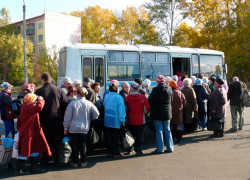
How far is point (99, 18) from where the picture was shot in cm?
6231

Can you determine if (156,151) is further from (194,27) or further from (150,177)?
(194,27)

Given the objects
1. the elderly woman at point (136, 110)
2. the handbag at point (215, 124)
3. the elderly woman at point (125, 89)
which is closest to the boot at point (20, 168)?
the elderly woman at point (136, 110)

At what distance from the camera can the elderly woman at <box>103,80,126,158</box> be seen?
6887 mm

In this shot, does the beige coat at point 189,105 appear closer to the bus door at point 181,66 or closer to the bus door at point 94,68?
the bus door at point 94,68

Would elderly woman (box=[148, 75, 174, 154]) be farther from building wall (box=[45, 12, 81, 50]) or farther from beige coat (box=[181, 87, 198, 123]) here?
building wall (box=[45, 12, 81, 50])

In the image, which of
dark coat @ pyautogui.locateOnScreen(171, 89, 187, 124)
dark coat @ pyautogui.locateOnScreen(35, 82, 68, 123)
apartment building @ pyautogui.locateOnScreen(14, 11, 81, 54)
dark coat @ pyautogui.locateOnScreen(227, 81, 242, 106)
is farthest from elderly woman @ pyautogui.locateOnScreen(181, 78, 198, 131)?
apartment building @ pyautogui.locateOnScreen(14, 11, 81, 54)

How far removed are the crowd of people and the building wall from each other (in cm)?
5521

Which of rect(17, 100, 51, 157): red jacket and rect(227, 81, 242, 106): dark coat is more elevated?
rect(227, 81, 242, 106): dark coat

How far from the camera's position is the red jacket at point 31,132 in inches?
228

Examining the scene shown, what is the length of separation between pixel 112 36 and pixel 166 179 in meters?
A: 55.2

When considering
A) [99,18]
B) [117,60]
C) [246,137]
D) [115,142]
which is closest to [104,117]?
[115,142]

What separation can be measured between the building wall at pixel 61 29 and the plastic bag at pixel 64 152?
5660cm

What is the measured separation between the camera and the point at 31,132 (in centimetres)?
586

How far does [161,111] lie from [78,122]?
87.7 inches
